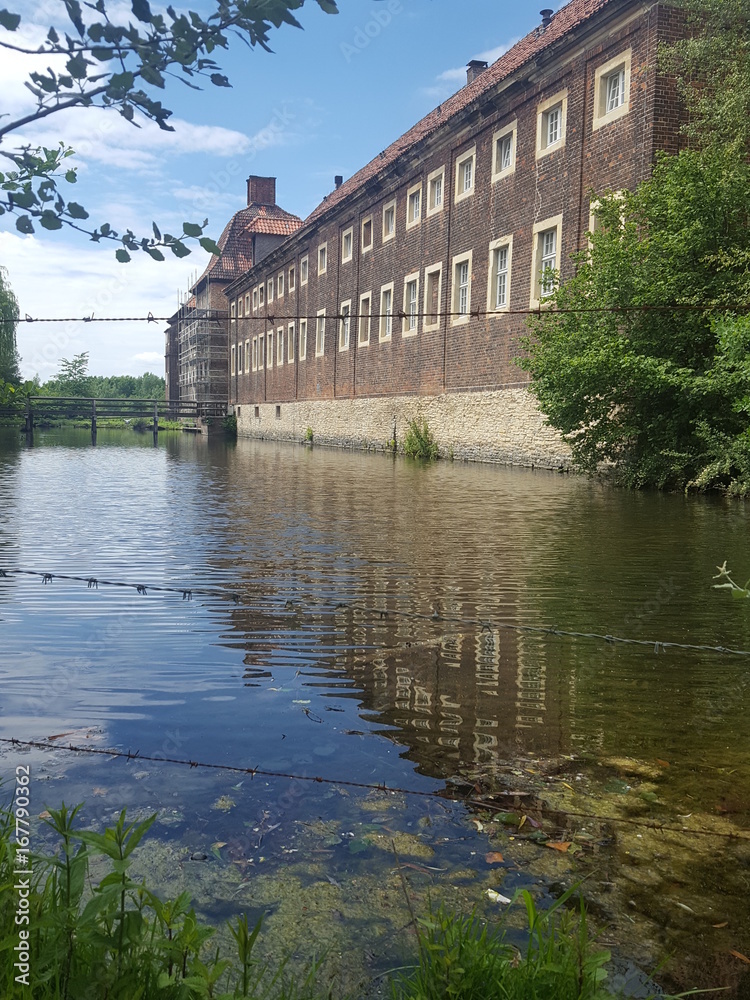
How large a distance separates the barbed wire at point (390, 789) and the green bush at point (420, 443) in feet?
88.4

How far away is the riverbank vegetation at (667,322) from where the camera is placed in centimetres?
1631

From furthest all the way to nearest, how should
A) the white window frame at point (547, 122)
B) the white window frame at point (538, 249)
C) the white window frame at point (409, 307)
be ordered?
the white window frame at point (409, 307), the white window frame at point (538, 249), the white window frame at point (547, 122)

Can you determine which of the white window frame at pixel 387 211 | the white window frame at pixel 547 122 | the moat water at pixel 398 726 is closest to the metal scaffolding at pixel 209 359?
the white window frame at pixel 387 211

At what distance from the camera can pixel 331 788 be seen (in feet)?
11.9

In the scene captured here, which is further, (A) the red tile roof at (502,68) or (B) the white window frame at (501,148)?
(B) the white window frame at (501,148)

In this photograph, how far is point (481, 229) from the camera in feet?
93.0

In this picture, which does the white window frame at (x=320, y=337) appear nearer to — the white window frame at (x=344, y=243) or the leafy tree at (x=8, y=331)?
the white window frame at (x=344, y=243)

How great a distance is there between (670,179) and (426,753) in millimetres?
15530

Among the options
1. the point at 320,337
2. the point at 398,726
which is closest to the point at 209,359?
the point at 320,337

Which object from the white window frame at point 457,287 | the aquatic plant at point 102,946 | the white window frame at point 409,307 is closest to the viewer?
the aquatic plant at point 102,946

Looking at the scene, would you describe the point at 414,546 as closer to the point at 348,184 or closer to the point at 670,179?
the point at 670,179

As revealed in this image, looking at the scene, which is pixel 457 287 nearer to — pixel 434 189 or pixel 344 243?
pixel 434 189

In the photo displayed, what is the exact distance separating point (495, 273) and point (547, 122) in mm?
4448

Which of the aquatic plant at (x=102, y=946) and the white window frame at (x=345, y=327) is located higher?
the white window frame at (x=345, y=327)
